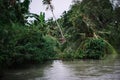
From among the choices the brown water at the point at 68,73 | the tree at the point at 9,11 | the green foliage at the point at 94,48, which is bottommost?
the brown water at the point at 68,73

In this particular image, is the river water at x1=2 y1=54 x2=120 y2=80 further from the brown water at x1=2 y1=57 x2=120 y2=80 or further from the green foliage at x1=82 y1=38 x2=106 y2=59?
the green foliage at x1=82 y1=38 x2=106 y2=59

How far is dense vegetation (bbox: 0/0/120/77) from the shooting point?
56.5ft

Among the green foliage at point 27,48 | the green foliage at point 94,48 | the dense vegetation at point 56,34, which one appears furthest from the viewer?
the green foliage at point 94,48

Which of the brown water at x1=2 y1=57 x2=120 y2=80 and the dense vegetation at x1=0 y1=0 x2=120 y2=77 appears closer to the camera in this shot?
the dense vegetation at x1=0 y1=0 x2=120 y2=77

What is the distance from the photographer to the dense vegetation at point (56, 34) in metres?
17.2

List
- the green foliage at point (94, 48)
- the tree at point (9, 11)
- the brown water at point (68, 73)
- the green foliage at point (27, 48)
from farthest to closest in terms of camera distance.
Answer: the green foliage at point (94, 48)
the green foliage at point (27, 48)
the brown water at point (68, 73)
the tree at point (9, 11)

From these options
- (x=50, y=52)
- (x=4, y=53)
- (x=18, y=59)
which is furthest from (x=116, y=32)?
(x=4, y=53)

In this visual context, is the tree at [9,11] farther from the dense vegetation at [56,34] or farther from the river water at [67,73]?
the river water at [67,73]

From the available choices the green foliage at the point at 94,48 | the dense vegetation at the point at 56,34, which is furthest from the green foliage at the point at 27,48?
the green foliage at the point at 94,48

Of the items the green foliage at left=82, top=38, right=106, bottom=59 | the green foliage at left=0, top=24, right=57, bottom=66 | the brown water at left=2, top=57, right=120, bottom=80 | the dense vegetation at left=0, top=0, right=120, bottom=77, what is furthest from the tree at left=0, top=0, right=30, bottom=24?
the green foliage at left=82, top=38, right=106, bottom=59

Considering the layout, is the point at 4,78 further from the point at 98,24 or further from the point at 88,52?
the point at 98,24

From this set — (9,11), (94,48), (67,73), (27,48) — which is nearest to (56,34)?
(94,48)

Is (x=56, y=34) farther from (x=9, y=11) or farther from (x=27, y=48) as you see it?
(x=9, y=11)

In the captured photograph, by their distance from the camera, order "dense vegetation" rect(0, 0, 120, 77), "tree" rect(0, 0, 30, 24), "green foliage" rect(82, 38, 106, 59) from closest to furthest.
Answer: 1. "tree" rect(0, 0, 30, 24)
2. "dense vegetation" rect(0, 0, 120, 77)
3. "green foliage" rect(82, 38, 106, 59)
